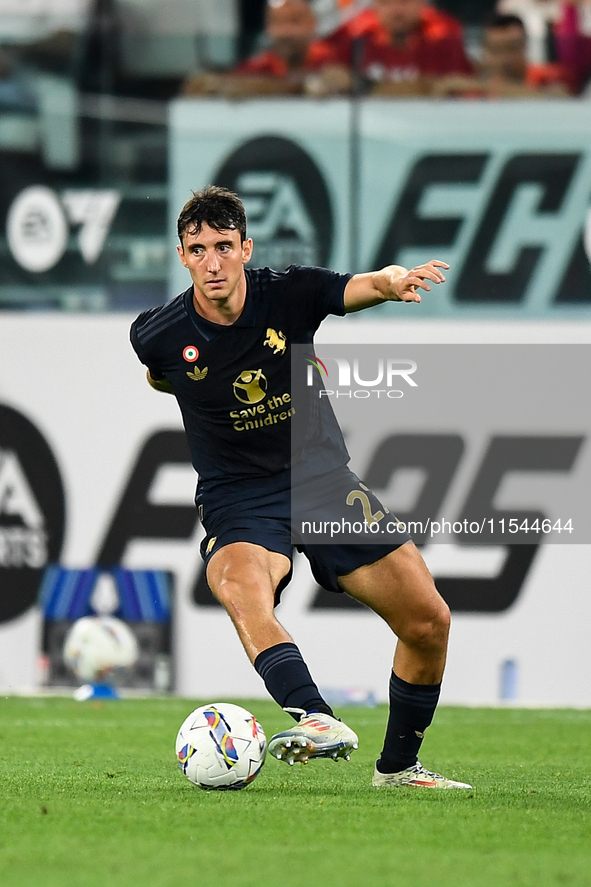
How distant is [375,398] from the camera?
11.7 metres

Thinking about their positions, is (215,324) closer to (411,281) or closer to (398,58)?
(411,281)

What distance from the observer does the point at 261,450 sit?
5.75 metres

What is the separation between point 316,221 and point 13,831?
7.81 m

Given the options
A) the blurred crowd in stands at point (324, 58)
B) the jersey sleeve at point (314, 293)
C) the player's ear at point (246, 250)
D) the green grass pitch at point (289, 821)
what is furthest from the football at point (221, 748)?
the blurred crowd in stands at point (324, 58)

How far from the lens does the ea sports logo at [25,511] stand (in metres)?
11.6

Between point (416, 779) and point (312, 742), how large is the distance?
1.08 m

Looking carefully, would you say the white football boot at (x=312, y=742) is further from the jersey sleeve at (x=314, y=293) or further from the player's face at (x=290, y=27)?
the player's face at (x=290, y=27)

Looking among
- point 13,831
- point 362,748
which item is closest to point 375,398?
point 362,748

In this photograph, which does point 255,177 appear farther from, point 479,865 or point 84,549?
point 479,865

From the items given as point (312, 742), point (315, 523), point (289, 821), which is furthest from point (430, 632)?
point (289, 821)

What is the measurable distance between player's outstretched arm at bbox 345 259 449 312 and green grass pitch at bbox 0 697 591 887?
178cm

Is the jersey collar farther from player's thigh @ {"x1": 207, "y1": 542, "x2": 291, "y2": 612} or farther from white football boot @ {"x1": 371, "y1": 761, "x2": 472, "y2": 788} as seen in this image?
white football boot @ {"x1": 371, "y1": 761, "x2": 472, "y2": 788}

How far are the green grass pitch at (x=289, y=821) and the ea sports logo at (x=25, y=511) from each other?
3.69 m

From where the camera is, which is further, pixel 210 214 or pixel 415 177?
pixel 415 177
